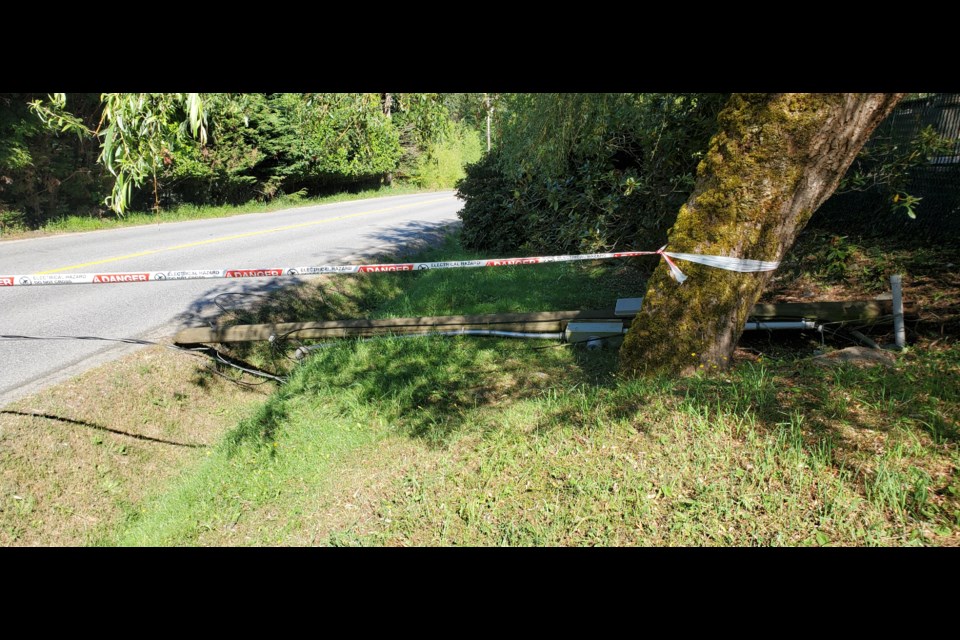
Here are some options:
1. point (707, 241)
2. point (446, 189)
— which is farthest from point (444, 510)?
point (446, 189)

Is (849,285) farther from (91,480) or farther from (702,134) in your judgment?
(91,480)

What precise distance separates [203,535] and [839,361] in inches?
197

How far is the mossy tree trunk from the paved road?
5.88 meters

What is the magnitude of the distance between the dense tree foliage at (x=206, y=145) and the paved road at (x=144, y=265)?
1.52 meters

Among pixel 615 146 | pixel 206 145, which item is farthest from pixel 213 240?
pixel 615 146

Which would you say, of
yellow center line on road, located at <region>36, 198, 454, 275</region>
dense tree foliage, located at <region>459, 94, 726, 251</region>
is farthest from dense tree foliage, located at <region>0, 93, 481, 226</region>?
yellow center line on road, located at <region>36, 198, 454, 275</region>

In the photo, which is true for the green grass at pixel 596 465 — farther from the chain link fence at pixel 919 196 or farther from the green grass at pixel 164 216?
the green grass at pixel 164 216

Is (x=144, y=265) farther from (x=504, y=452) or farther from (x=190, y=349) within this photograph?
(x=504, y=452)

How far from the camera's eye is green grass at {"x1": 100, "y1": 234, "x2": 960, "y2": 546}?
256 cm

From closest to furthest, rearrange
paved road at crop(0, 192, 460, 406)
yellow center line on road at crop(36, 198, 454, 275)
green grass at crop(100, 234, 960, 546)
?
green grass at crop(100, 234, 960, 546) → paved road at crop(0, 192, 460, 406) → yellow center line on road at crop(36, 198, 454, 275)

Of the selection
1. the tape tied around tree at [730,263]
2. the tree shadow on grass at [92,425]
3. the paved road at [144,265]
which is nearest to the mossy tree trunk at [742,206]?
the tape tied around tree at [730,263]

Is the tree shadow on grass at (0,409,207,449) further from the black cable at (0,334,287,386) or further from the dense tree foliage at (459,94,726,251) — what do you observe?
the dense tree foliage at (459,94,726,251)

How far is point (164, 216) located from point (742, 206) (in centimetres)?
1769

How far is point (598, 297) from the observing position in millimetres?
8984
